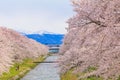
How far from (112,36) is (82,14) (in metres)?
2.49

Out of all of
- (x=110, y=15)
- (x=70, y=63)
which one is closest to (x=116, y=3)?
(x=110, y=15)

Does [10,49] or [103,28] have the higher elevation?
[103,28]

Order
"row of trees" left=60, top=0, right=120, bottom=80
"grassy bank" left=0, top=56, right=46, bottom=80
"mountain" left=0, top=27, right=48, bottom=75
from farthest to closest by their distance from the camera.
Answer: "grassy bank" left=0, top=56, right=46, bottom=80 < "mountain" left=0, top=27, right=48, bottom=75 < "row of trees" left=60, top=0, right=120, bottom=80

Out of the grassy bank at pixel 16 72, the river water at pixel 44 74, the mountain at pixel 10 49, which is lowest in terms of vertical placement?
the river water at pixel 44 74

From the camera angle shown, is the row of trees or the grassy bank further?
the grassy bank

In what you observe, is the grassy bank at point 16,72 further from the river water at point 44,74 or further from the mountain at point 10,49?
the mountain at point 10,49

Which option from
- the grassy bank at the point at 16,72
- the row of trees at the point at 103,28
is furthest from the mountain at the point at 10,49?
the row of trees at the point at 103,28

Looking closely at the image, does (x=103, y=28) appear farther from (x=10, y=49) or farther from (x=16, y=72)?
(x=16, y=72)

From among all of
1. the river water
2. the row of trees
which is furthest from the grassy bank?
the row of trees

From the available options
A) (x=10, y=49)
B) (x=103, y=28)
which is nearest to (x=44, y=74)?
(x=10, y=49)

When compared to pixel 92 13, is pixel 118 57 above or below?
below

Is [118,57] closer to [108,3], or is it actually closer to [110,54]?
[110,54]

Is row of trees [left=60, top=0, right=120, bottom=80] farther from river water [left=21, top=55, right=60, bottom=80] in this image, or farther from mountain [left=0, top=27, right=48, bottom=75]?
river water [left=21, top=55, right=60, bottom=80]

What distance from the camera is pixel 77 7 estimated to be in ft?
62.0
